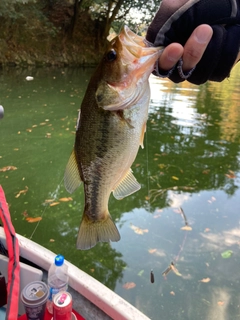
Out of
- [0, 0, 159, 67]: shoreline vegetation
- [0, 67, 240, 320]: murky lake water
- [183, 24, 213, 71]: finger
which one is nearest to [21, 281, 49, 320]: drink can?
[0, 67, 240, 320]: murky lake water

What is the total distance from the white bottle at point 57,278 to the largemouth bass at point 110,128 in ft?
1.88

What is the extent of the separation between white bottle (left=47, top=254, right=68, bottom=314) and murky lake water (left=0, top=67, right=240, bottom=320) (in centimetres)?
105

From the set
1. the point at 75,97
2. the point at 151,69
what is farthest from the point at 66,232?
the point at 75,97

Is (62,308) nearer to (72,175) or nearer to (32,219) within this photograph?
(72,175)

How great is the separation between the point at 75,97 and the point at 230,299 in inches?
367

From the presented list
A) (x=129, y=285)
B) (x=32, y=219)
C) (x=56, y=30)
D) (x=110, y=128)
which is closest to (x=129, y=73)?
(x=110, y=128)

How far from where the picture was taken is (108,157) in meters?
1.56

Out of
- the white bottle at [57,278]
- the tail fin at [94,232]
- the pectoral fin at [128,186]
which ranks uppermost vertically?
the pectoral fin at [128,186]

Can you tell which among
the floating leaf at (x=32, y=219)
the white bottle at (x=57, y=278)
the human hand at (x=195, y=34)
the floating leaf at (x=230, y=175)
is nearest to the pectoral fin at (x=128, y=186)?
the human hand at (x=195, y=34)

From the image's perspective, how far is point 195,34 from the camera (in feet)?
4.49

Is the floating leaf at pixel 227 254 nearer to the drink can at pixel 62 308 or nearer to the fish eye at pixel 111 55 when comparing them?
the drink can at pixel 62 308

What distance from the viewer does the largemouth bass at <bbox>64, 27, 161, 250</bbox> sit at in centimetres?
141

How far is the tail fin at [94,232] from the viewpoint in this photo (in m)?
1.72

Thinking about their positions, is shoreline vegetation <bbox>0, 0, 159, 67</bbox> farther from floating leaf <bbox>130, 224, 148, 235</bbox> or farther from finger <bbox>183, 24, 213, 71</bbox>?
finger <bbox>183, 24, 213, 71</bbox>
